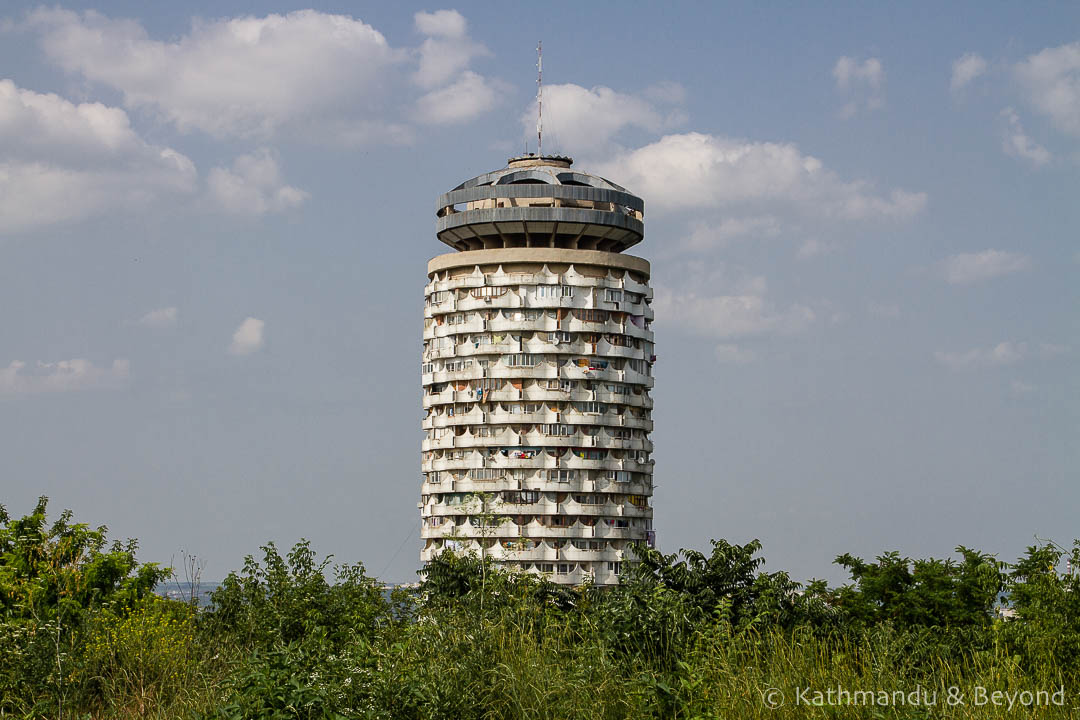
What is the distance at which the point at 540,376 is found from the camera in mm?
72812

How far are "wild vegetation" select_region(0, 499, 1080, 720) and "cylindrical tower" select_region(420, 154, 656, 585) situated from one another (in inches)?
1680

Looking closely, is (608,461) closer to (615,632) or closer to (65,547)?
(65,547)

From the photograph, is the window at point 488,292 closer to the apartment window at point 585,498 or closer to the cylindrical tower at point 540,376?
the cylindrical tower at point 540,376

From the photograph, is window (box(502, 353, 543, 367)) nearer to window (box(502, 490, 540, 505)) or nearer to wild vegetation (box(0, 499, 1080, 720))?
window (box(502, 490, 540, 505))

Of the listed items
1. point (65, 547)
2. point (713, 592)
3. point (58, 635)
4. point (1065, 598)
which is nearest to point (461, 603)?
point (713, 592)

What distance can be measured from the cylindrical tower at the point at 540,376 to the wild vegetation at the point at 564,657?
140ft

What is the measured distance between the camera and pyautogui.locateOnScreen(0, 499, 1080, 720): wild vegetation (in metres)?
16.5

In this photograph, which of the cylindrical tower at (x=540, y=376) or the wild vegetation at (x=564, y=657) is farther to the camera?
the cylindrical tower at (x=540, y=376)

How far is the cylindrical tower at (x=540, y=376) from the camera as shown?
237ft

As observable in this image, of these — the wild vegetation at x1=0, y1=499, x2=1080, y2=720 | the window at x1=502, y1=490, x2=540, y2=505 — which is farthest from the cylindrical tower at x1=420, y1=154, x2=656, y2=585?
the wild vegetation at x1=0, y1=499, x2=1080, y2=720

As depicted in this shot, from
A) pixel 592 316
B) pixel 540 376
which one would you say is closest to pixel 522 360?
pixel 540 376

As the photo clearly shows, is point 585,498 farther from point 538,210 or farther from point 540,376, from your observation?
point 538,210

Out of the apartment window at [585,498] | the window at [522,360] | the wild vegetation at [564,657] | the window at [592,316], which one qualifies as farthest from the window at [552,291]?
the wild vegetation at [564,657]

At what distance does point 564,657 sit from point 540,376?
5292 centimetres
